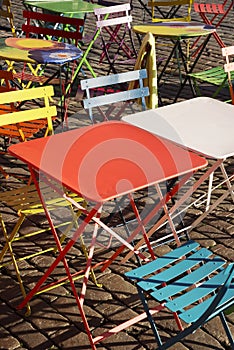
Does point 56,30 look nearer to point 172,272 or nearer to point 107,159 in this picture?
point 107,159

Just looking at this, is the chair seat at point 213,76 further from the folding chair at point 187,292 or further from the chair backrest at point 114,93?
the folding chair at point 187,292

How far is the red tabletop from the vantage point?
4359 millimetres

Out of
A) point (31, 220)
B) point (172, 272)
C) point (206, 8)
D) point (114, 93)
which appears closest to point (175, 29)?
point (206, 8)

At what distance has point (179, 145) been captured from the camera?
4.93 m

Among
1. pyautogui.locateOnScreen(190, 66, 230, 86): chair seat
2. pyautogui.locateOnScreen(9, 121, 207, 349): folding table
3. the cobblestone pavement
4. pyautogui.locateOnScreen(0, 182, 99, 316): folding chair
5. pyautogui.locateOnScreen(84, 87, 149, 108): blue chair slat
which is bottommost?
the cobblestone pavement

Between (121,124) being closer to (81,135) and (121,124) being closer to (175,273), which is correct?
(81,135)

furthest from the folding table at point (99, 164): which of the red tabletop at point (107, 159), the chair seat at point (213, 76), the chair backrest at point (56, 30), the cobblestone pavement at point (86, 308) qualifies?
the chair backrest at point (56, 30)

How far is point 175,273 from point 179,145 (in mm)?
948

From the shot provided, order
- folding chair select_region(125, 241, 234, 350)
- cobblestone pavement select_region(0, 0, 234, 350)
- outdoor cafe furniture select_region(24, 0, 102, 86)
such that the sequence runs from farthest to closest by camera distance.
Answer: outdoor cafe furniture select_region(24, 0, 102, 86), cobblestone pavement select_region(0, 0, 234, 350), folding chair select_region(125, 241, 234, 350)

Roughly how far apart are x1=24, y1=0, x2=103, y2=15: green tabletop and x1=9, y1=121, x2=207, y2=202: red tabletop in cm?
442

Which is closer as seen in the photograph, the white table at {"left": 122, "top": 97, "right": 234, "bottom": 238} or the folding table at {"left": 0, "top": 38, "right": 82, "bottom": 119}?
the white table at {"left": 122, "top": 97, "right": 234, "bottom": 238}

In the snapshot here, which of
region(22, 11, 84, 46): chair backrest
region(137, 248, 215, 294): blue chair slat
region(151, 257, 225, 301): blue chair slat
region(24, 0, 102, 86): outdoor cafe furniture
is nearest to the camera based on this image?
region(151, 257, 225, 301): blue chair slat

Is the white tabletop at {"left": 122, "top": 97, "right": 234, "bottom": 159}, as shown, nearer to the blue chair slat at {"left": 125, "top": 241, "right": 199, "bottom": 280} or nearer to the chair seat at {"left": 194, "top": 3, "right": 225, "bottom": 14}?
the blue chair slat at {"left": 125, "top": 241, "right": 199, "bottom": 280}

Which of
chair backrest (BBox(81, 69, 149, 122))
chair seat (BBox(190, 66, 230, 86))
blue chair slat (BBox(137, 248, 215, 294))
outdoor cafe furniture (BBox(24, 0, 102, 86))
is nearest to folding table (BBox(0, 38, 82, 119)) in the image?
outdoor cafe furniture (BBox(24, 0, 102, 86))
